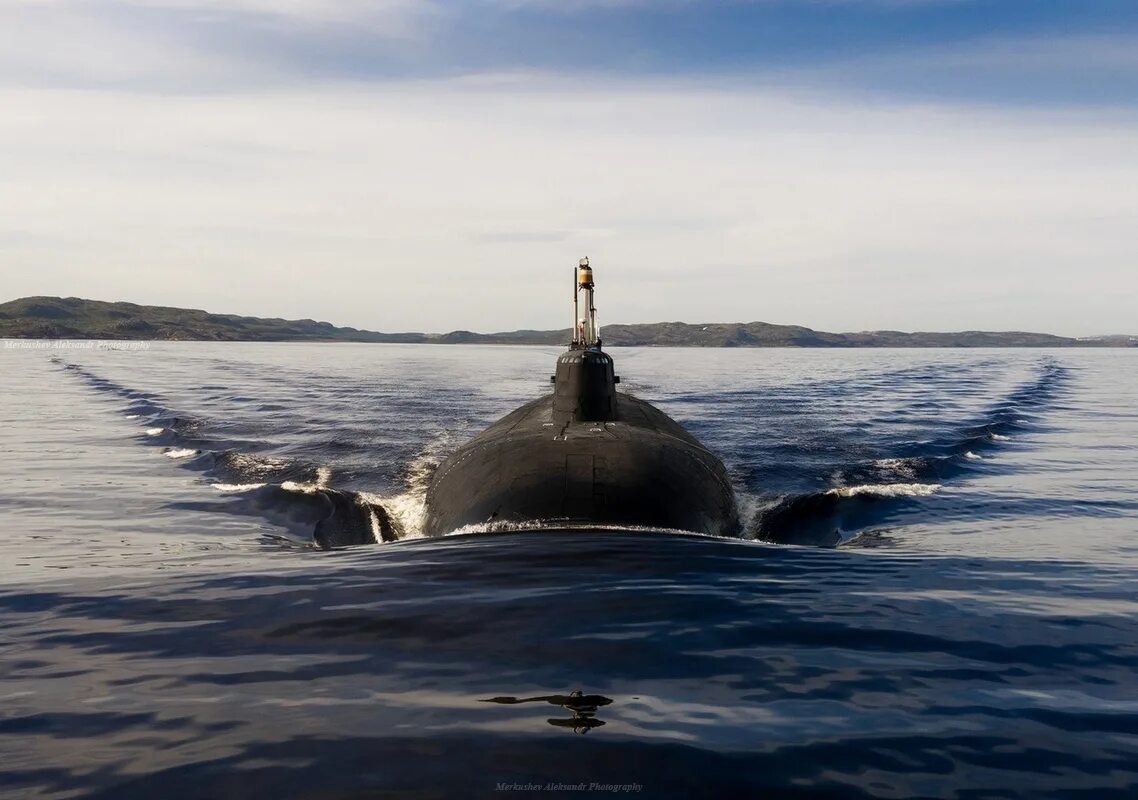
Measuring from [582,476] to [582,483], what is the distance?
0.22 meters

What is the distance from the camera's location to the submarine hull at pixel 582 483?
1467 centimetres

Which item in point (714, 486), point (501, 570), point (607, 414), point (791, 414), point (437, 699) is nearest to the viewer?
point (437, 699)

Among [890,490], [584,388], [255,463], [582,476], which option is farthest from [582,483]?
[255,463]

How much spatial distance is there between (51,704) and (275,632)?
84.6 inches

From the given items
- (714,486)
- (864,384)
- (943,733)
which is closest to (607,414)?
(714,486)

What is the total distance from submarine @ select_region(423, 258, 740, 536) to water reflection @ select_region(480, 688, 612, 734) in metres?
7.06

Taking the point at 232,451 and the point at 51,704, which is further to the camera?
the point at 232,451

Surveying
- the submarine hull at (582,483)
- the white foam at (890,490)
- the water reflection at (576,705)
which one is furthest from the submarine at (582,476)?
the water reflection at (576,705)

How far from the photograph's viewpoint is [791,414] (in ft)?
129

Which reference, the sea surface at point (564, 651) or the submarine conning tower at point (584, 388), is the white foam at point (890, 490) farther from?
the submarine conning tower at point (584, 388)

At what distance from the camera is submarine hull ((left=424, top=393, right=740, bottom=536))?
14672mm

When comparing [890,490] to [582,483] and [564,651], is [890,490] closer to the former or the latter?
[582,483]

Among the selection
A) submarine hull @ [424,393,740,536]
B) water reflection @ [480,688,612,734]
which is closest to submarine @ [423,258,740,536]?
submarine hull @ [424,393,740,536]

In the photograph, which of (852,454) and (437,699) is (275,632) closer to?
(437,699)
